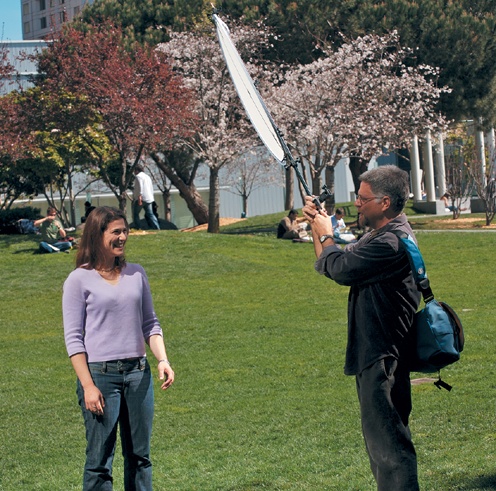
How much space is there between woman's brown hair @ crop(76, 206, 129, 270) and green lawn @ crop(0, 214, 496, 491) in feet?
6.38

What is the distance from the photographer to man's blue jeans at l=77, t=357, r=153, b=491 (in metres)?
4.66

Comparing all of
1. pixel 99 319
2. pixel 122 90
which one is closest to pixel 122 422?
pixel 99 319

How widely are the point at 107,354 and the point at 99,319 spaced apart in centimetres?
17

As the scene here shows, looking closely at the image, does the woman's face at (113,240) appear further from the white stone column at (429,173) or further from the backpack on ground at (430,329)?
the white stone column at (429,173)

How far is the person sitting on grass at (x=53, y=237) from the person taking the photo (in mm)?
22219

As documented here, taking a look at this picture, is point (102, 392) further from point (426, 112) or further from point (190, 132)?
point (426, 112)

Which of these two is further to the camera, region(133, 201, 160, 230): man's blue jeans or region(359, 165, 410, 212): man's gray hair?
region(133, 201, 160, 230): man's blue jeans

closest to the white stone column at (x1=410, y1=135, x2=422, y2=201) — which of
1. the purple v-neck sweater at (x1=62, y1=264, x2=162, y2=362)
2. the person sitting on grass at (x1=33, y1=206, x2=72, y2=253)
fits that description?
the person sitting on grass at (x1=33, y1=206, x2=72, y2=253)

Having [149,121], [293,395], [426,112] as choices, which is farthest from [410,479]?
[426,112]

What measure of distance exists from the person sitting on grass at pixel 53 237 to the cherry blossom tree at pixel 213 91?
8.67 meters

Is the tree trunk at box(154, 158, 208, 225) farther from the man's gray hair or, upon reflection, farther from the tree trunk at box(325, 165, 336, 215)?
the man's gray hair

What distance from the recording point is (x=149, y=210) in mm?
25703

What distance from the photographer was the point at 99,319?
4695mm

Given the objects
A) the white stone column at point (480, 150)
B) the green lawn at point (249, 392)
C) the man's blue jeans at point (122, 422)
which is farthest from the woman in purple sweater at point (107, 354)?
the white stone column at point (480, 150)
